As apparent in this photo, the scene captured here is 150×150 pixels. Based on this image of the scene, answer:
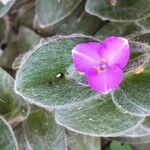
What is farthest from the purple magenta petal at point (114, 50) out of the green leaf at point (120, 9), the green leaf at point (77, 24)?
the green leaf at point (77, 24)

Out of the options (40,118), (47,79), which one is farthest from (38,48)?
(40,118)

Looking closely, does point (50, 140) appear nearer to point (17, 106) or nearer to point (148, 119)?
point (17, 106)

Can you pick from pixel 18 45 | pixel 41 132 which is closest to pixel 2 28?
pixel 18 45

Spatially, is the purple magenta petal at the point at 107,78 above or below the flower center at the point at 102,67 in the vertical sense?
below

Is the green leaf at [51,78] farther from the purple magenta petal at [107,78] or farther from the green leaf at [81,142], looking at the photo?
the green leaf at [81,142]

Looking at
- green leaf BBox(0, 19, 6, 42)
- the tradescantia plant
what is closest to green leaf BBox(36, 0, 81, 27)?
the tradescantia plant

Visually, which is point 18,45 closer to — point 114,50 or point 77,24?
point 77,24

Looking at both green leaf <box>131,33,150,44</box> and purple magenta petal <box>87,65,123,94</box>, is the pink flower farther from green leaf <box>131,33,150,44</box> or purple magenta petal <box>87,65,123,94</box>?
green leaf <box>131,33,150,44</box>
